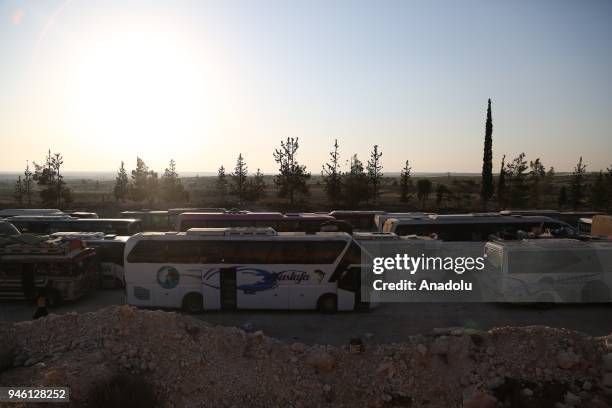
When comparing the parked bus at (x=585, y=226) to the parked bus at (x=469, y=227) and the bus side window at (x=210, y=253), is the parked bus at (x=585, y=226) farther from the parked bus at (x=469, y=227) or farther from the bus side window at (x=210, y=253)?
the bus side window at (x=210, y=253)

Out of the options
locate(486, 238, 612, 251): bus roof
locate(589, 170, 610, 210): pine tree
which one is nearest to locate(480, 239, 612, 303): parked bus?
locate(486, 238, 612, 251): bus roof

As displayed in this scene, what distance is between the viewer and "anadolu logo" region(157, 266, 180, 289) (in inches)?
606

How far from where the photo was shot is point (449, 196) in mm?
58438

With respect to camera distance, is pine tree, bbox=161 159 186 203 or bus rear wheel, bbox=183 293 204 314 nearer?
bus rear wheel, bbox=183 293 204 314

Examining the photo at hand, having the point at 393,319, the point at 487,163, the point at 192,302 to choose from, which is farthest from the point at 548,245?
the point at 487,163

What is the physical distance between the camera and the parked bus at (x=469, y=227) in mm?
23672

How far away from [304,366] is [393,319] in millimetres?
6003

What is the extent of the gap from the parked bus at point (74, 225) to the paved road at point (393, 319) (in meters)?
11.0

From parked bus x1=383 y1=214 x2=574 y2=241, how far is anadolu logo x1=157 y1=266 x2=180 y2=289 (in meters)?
12.7

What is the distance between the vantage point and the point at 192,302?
15.6m

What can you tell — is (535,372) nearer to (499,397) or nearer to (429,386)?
(499,397)

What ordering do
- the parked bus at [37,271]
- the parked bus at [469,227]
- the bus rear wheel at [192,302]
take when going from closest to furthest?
the bus rear wheel at [192,302]
the parked bus at [37,271]
the parked bus at [469,227]

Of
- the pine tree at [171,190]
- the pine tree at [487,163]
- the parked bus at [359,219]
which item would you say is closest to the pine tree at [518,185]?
the pine tree at [487,163]

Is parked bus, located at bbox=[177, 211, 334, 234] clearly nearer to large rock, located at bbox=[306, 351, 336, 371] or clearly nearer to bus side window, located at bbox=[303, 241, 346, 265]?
bus side window, located at bbox=[303, 241, 346, 265]
